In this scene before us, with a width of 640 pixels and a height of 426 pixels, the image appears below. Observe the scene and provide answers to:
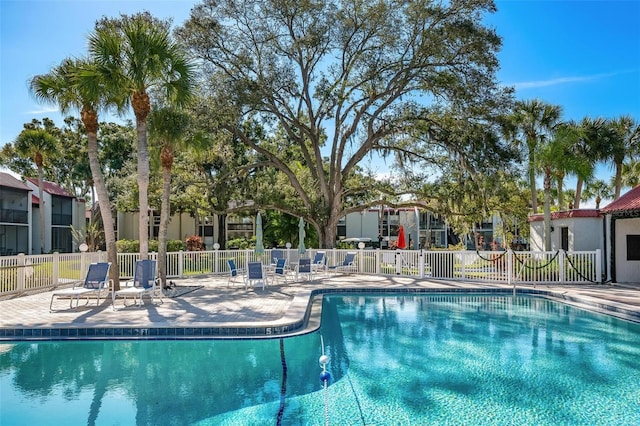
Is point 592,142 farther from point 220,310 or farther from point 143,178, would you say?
point 143,178

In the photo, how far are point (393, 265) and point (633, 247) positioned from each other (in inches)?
317

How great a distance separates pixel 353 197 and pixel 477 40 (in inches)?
572

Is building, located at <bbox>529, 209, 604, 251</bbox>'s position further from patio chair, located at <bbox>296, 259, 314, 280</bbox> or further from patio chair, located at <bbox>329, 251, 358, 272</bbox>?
patio chair, located at <bbox>296, 259, 314, 280</bbox>

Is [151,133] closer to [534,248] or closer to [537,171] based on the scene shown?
[537,171]

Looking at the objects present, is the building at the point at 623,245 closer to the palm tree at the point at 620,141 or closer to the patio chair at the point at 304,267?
the palm tree at the point at 620,141

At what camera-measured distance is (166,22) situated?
1234 centimetres

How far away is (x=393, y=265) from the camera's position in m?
17.1

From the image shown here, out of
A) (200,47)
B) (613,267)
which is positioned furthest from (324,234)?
(613,267)

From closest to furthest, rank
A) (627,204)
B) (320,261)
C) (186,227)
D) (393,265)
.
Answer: (627,204) → (393,265) → (320,261) → (186,227)

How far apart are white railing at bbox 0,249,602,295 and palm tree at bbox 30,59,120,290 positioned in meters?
2.73

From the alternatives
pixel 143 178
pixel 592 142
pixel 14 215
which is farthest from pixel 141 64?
pixel 14 215

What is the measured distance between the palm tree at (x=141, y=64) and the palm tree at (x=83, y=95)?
0.39 metres

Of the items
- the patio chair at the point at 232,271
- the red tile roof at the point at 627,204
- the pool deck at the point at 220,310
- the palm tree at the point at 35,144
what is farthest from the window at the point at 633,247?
the palm tree at the point at 35,144

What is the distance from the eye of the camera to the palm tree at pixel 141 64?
1023 cm
